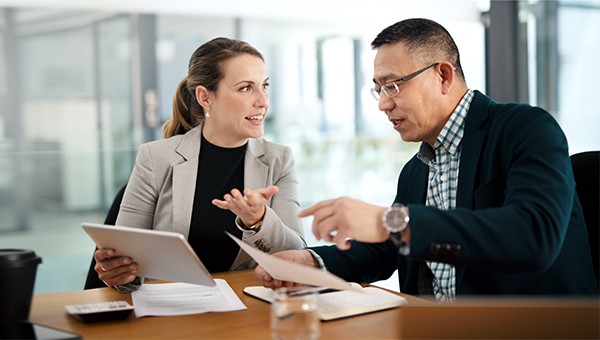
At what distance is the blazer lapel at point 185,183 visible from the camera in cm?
257

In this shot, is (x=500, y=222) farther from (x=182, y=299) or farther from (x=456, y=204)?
(x=182, y=299)

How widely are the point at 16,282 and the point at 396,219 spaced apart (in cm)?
83

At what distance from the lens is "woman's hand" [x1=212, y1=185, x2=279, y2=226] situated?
2.09 m

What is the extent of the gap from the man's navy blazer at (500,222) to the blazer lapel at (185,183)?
660 millimetres

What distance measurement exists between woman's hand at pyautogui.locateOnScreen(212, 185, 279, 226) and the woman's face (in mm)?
598

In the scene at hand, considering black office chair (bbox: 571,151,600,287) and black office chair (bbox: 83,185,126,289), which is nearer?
black office chair (bbox: 571,151,600,287)

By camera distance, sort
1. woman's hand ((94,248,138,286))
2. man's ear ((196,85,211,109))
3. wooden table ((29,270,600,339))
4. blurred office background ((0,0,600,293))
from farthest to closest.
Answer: blurred office background ((0,0,600,293))
man's ear ((196,85,211,109))
woman's hand ((94,248,138,286))
wooden table ((29,270,600,339))

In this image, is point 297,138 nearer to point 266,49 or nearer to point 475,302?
point 266,49

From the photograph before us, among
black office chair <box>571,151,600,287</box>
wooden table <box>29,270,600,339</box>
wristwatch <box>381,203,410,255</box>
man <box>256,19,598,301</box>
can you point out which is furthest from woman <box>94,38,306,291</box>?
black office chair <box>571,151,600,287</box>

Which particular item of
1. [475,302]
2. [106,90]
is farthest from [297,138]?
[475,302]

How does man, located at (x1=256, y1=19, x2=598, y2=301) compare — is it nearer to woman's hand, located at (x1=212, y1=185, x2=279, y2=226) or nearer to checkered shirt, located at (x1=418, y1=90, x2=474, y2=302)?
checkered shirt, located at (x1=418, y1=90, x2=474, y2=302)

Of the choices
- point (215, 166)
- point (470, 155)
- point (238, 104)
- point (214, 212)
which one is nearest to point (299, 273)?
point (470, 155)

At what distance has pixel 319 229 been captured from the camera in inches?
63.8

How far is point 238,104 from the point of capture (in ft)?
9.11
